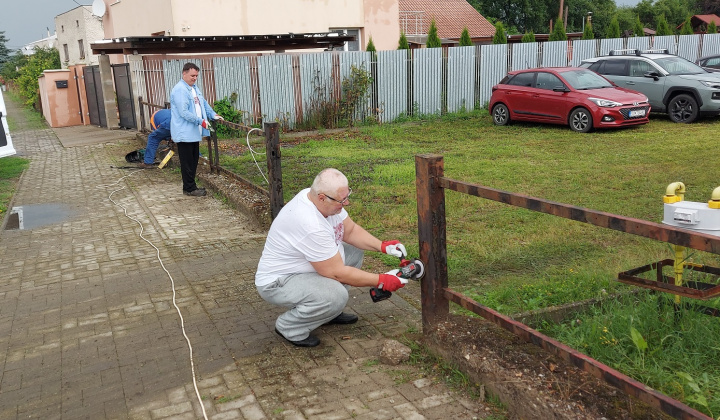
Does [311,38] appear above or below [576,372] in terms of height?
above

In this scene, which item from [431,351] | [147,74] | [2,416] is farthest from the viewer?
[147,74]

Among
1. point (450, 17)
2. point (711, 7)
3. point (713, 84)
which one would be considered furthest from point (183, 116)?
point (711, 7)

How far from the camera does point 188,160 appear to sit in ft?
31.7

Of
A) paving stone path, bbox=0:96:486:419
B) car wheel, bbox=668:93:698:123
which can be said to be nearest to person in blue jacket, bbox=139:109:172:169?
paving stone path, bbox=0:96:486:419

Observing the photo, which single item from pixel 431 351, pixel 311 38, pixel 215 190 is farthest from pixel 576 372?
pixel 311 38

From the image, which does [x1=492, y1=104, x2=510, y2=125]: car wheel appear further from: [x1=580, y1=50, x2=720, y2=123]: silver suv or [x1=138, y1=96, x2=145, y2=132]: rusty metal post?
[x1=138, y1=96, x2=145, y2=132]: rusty metal post

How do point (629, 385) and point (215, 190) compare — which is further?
point (215, 190)

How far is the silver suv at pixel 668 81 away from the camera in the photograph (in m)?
14.9

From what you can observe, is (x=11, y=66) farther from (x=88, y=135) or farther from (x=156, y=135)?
(x=156, y=135)

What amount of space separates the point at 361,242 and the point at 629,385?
2.35m

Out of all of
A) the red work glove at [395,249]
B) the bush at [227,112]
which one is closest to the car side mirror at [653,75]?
the bush at [227,112]

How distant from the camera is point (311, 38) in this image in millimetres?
19188

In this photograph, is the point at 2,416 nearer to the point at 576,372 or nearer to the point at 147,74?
the point at 576,372

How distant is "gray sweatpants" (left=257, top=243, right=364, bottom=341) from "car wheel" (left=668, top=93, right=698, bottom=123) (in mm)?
13573
